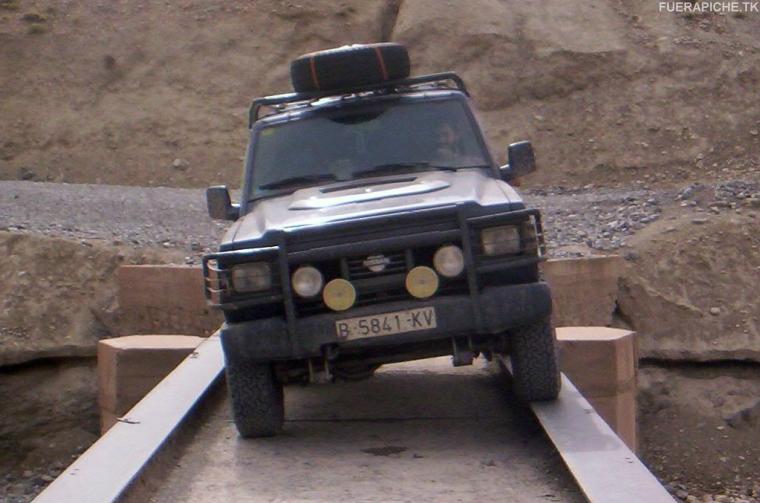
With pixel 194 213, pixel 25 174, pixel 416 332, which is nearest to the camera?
pixel 416 332

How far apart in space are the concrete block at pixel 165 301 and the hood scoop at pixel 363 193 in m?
4.95

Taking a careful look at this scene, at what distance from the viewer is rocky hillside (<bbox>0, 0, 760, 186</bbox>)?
20.1m

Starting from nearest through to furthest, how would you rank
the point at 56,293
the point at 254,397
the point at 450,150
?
the point at 254,397
the point at 450,150
the point at 56,293

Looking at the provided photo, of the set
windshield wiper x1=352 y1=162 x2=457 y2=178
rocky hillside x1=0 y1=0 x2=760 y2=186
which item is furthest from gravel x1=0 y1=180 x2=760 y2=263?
windshield wiper x1=352 y1=162 x2=457 y2=178

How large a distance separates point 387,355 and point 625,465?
1540 mm

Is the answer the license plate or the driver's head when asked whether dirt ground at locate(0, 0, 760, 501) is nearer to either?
the driver's head

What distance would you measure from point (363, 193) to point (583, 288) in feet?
17.7

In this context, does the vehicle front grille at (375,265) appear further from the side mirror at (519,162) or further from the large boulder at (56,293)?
the large boulder at (56,293)

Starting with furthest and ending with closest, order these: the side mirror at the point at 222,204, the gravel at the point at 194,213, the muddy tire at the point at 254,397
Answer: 1. the gravel at the point at 194,213
2. the side mirror at the point at 222,204
3. the muddy tire at the point at 254,397

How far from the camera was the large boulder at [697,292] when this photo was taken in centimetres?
1265

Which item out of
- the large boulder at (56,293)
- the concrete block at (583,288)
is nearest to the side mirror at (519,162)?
the concrete block at (583,288)

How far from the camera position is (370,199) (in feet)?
21.4

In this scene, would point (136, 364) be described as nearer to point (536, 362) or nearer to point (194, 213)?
point (536, 362)

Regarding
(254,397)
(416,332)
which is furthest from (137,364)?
(416,332)
